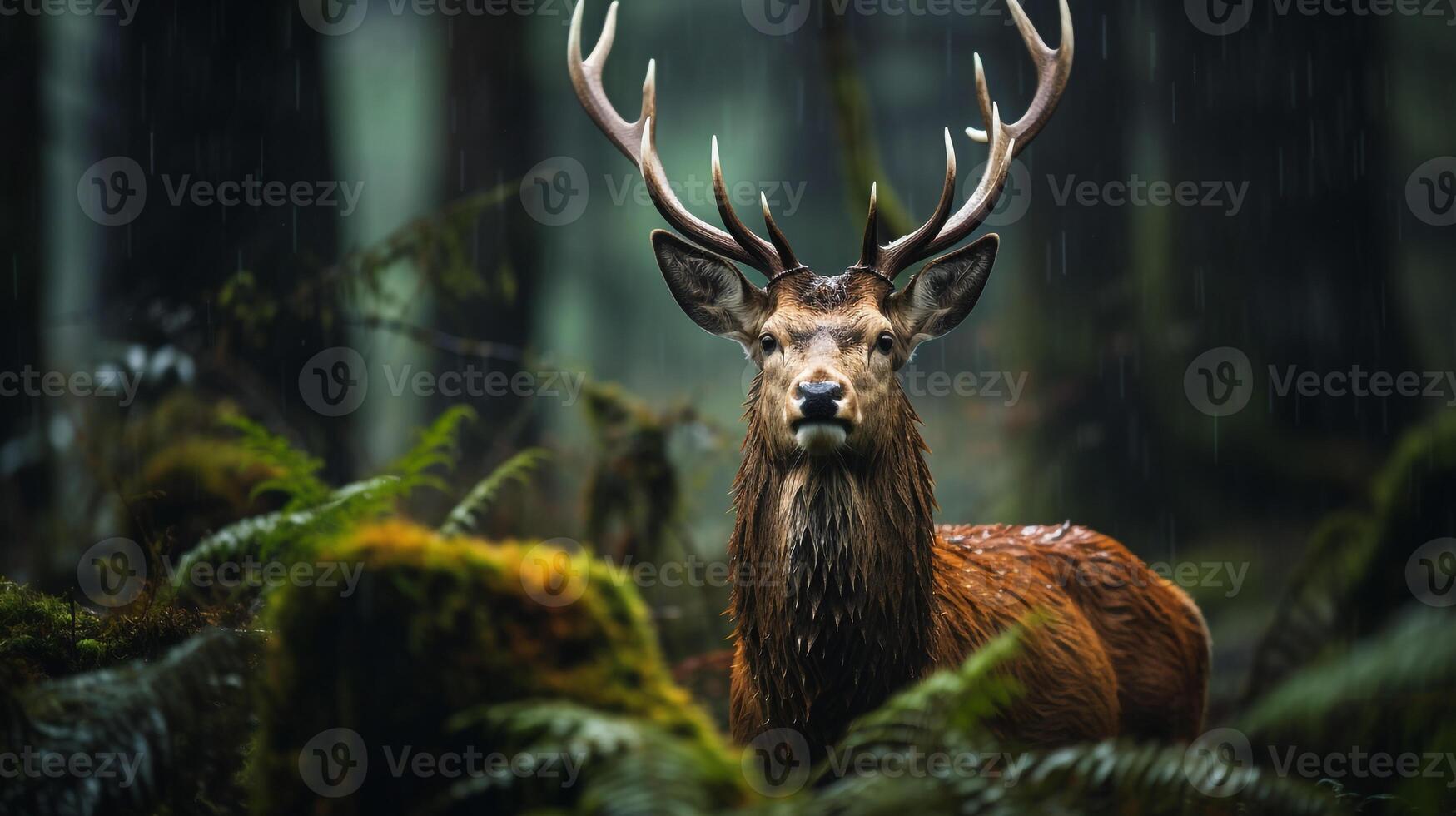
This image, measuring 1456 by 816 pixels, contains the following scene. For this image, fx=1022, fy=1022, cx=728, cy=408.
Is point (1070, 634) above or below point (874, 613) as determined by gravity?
below

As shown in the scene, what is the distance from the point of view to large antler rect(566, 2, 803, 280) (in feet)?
17.0

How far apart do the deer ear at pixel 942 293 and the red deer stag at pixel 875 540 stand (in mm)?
10

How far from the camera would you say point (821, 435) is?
14.6 feet

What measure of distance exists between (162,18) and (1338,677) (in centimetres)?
1095

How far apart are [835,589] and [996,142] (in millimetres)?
2679

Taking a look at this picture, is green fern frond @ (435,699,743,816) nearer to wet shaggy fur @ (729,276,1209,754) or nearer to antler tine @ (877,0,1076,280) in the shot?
wet shaggy fur @ (729,276,1209,754)

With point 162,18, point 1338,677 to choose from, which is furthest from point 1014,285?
point 162,18

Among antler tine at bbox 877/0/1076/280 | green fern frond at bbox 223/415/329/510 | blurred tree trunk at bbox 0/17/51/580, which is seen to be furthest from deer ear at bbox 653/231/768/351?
blurred tree trunk at bbox 0/17/51/580

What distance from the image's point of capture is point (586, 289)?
22984 mm

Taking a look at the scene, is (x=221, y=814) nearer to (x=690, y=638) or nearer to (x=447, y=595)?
(x=447, y=595)

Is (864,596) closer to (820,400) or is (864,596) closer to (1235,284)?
(820,400)

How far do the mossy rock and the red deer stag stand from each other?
1614mm

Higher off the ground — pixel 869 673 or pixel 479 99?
pixel 479 99

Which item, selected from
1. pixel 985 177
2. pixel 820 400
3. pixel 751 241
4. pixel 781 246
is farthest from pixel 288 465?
pixel 985 177
